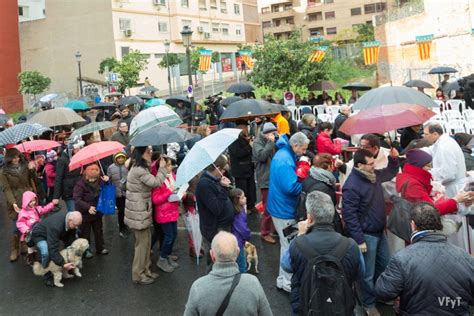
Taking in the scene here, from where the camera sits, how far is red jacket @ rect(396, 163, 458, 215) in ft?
14.9

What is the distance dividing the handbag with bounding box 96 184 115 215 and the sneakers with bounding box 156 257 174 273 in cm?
126

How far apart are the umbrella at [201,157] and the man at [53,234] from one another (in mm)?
2063

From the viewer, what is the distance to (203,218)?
518 cm

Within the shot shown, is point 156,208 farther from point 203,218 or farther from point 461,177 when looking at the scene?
point 461,177

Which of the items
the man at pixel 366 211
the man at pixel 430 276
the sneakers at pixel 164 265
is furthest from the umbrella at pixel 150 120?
the man at pixel 430 276

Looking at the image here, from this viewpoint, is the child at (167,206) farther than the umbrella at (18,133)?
No

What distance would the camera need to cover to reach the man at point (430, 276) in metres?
3.12

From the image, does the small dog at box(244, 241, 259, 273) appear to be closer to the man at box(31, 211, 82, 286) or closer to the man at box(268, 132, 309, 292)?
the man at box(268, 132, 309, 292)

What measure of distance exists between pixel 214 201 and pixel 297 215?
3.05 feet

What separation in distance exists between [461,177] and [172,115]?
5067 millimetres

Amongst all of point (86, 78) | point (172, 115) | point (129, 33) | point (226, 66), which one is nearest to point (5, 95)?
point (86, 78)

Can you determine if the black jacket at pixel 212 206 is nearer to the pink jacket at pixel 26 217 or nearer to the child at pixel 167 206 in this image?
the child at pixel 167 206

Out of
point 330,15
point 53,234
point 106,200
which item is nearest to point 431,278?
point 53,234

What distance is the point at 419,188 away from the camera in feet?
14.9
